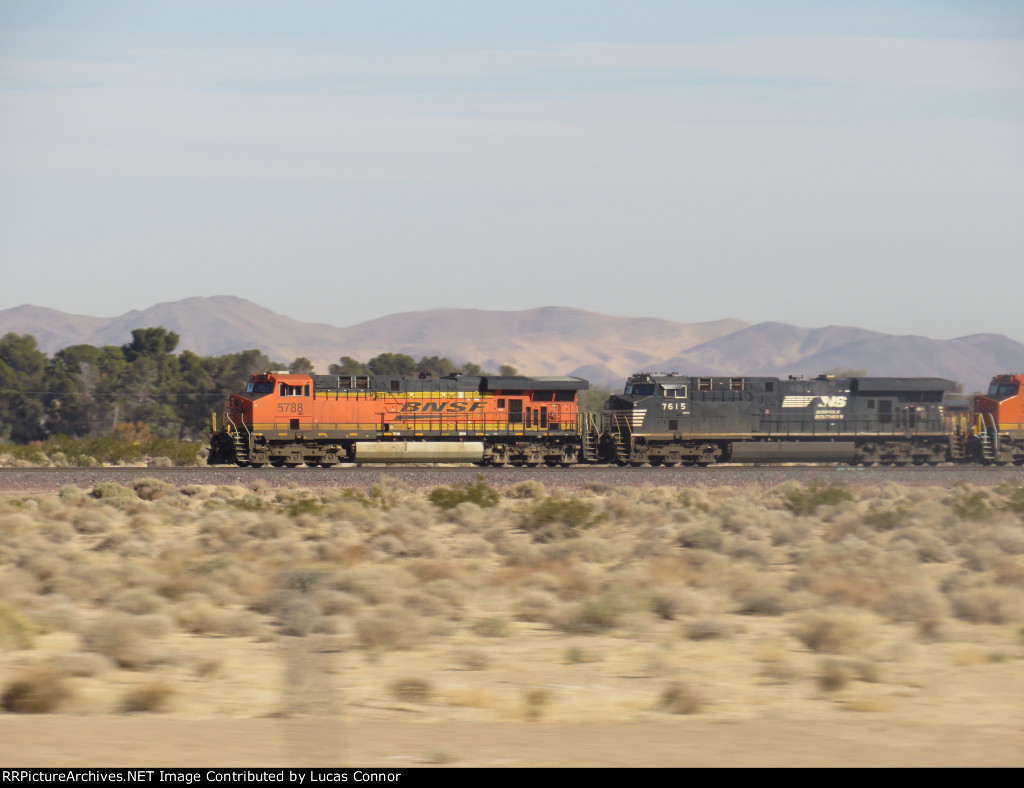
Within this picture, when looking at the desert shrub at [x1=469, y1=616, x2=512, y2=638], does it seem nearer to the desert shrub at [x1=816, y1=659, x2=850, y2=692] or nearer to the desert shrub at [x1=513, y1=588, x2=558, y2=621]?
the desert shrub at [x1=513, y1=588, x2=558, y2=621]

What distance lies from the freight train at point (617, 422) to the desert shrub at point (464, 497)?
13.5 m

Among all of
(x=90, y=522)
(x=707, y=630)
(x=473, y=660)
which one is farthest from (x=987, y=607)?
(x=90, y=522)

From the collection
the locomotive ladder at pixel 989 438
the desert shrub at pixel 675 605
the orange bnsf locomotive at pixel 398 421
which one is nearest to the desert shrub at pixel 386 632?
the desert shrub at pixel 675 605

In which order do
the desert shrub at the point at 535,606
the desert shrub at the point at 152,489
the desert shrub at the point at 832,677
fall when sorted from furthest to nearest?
the desert shrub at the point at 152,489
the desert shrub at the point at 535,606
the desert shrub at the point at 832,677

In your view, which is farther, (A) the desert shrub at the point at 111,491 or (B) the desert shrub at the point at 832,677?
(A) the desert shrub at the point at 111,491

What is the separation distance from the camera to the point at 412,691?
9.34 meters

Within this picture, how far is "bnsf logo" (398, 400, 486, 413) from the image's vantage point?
40.9 meters

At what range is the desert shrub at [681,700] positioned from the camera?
885 cm

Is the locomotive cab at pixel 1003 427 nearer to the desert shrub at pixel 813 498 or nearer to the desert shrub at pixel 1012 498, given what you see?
the desert shrub at pixel 1012 498

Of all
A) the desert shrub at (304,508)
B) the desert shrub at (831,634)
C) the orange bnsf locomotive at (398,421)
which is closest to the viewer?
the desert shrub at (831,634)

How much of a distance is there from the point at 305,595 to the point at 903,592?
7725mm

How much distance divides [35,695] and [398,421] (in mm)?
32283

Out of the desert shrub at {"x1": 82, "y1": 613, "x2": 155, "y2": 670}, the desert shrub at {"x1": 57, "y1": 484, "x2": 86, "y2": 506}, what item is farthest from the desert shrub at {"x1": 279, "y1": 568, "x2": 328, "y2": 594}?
the desert shrub at {"x1": 57, "y1": 484, "x2": 86, "y2": 506}

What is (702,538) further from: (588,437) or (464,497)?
(588,437)
